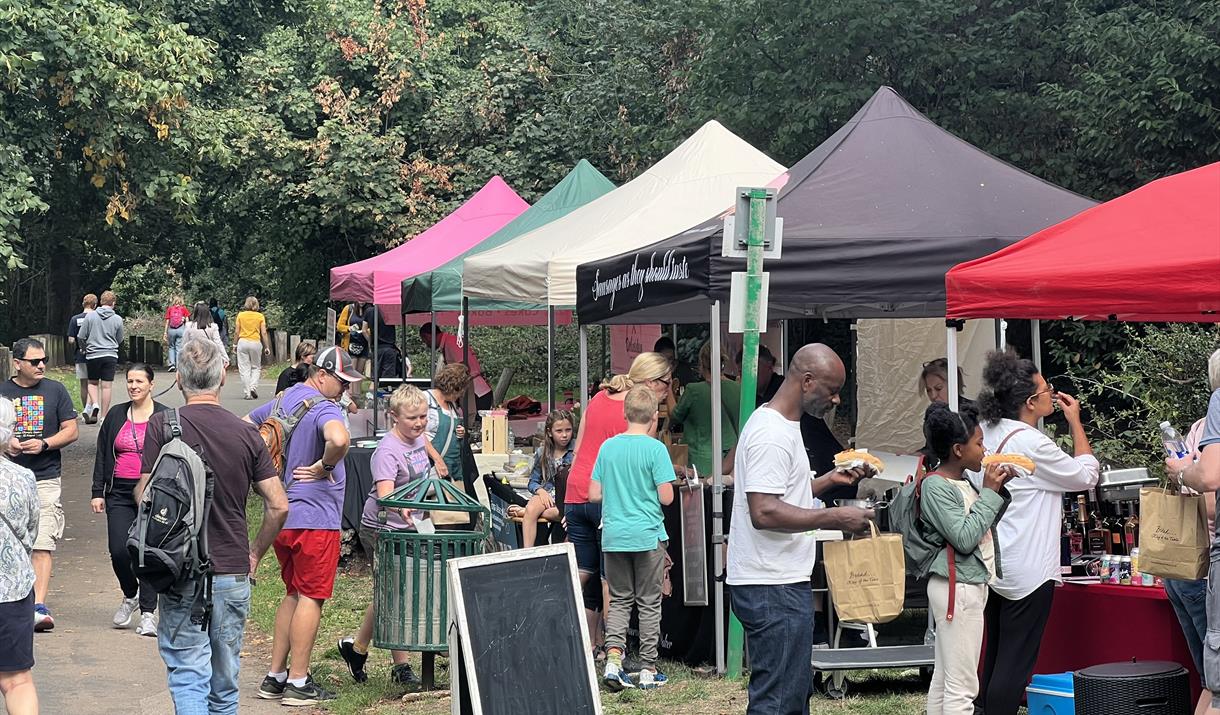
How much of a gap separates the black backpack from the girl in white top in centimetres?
335

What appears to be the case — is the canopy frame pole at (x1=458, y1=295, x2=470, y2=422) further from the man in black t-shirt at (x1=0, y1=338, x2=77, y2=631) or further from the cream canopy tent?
the man in black t-shirt at (x1=0, y1=338, x2=77, y2=631)

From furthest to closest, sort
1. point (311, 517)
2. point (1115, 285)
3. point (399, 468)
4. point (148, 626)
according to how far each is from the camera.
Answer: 1. point (148, 626)
2. point (399, 468)
3. point (311, 517)
4. point (1115, 285)

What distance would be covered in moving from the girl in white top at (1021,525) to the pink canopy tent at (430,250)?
11248 mm

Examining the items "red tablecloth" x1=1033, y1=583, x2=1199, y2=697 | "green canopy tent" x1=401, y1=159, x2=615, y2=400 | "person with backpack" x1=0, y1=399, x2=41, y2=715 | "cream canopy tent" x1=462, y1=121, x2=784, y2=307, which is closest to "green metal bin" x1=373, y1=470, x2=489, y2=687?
"person with backpack" x1=0, y1=399, x2=41, y2=715

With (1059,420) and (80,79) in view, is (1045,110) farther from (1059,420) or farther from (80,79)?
(80,79)

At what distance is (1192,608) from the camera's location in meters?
6.25

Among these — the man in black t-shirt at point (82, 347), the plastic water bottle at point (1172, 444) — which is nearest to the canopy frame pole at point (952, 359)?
the plastic water bottle at point (1172, 444)

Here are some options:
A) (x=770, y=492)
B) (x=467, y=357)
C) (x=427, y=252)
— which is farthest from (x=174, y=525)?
(x=427, y=252)

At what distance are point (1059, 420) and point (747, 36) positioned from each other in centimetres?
690

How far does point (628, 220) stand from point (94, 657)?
4965mm

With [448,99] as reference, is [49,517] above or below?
below

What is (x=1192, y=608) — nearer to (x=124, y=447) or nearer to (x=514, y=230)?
(x=124, y=447)

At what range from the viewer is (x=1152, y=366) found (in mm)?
12289

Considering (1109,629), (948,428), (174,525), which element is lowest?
(1109,629)
